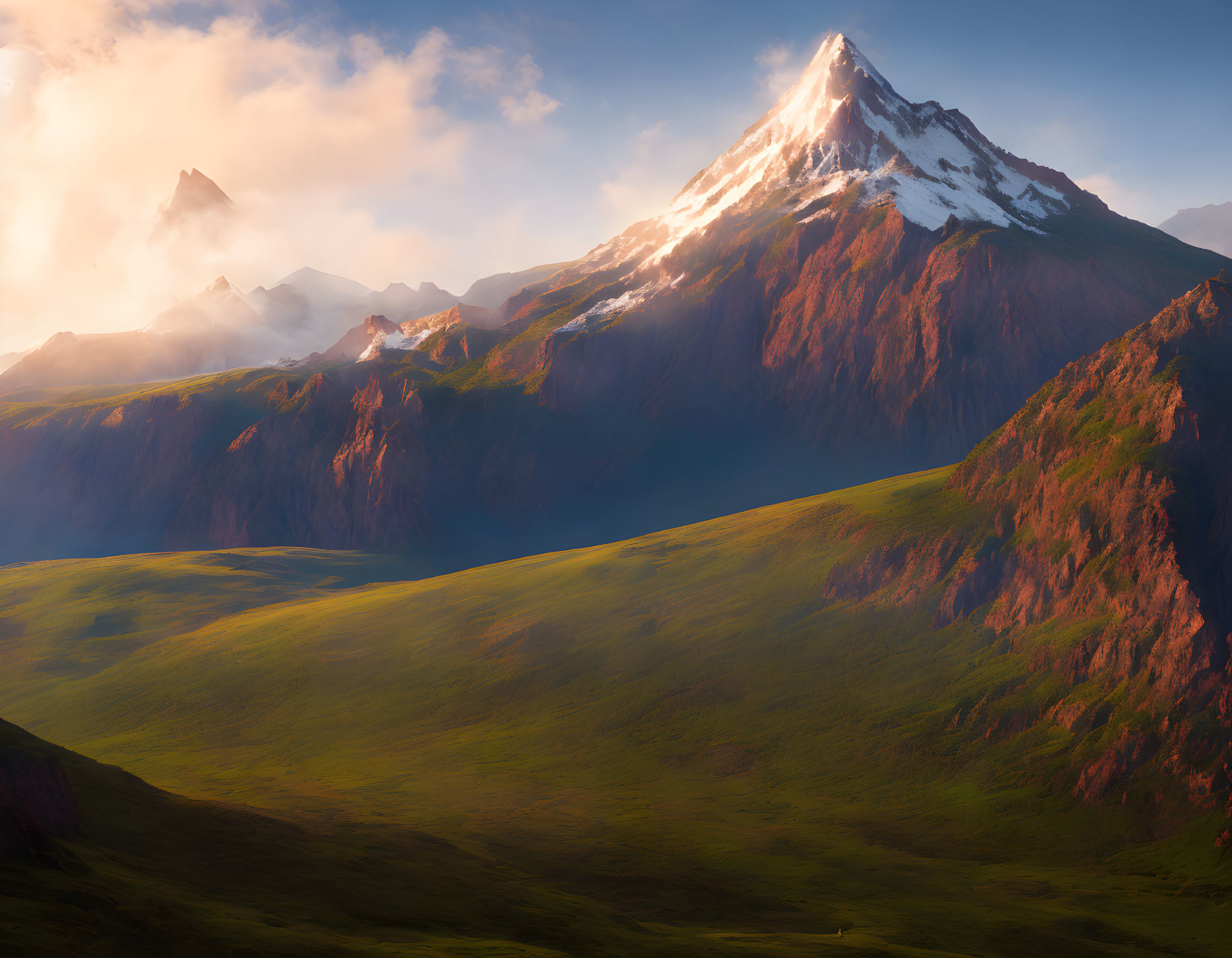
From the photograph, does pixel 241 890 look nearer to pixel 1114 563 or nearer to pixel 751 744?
pixel 751 744

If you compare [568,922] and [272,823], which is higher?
[272,823]

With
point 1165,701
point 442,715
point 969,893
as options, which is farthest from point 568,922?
point 442,715

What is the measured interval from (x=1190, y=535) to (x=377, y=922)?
10603 centimetres

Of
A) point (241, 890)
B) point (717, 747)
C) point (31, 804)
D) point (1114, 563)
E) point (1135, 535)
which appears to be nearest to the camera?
point (31, 804)

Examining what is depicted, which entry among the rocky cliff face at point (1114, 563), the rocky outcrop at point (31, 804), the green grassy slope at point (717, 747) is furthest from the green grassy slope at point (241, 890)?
the rocky cliff face at point (1114, 563)

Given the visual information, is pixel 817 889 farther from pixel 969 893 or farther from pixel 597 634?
pixel 597 634

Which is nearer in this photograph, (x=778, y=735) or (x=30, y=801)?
(x=30, y=801)

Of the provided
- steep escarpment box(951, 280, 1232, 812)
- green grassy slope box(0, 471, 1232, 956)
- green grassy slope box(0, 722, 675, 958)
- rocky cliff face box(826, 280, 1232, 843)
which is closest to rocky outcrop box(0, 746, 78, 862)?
green grassy slope box(0, 722, 675, 958)

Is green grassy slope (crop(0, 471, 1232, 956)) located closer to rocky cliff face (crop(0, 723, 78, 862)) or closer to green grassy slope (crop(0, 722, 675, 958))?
green grassy slope (crop(0, 722, 675, 958))

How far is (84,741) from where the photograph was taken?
6358 inches

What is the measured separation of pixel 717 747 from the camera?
134875 millimetres

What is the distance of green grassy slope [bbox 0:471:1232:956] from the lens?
8994 centimetres

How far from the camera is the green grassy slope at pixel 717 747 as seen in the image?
3541 inches

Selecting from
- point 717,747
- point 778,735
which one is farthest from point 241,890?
point 778,735
